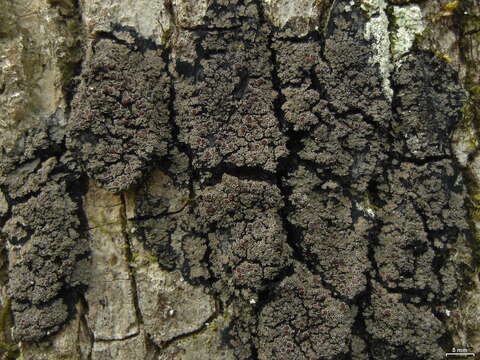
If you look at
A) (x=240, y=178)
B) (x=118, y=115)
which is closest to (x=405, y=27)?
(x=240, y=178)

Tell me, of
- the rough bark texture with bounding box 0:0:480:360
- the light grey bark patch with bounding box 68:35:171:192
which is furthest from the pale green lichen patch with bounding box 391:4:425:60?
the light grey bark patch with bounding box 68:35:171:192

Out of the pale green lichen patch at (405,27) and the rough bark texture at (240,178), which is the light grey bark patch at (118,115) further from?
the pale green lichen patch at (405,27)

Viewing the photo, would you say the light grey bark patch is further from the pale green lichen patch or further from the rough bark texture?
the pale green lichen patch

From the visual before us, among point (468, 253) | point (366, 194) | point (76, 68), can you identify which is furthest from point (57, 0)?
point (468, 253)

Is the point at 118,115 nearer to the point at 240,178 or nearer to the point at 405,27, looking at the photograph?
the point at 240,178

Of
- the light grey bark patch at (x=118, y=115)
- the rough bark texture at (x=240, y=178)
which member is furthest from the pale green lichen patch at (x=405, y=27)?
the light grey bark patch at (x=118, y=115)

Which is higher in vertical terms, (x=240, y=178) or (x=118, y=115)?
(x=118, y=115)

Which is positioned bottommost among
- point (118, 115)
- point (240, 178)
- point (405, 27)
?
point (240, 178)
